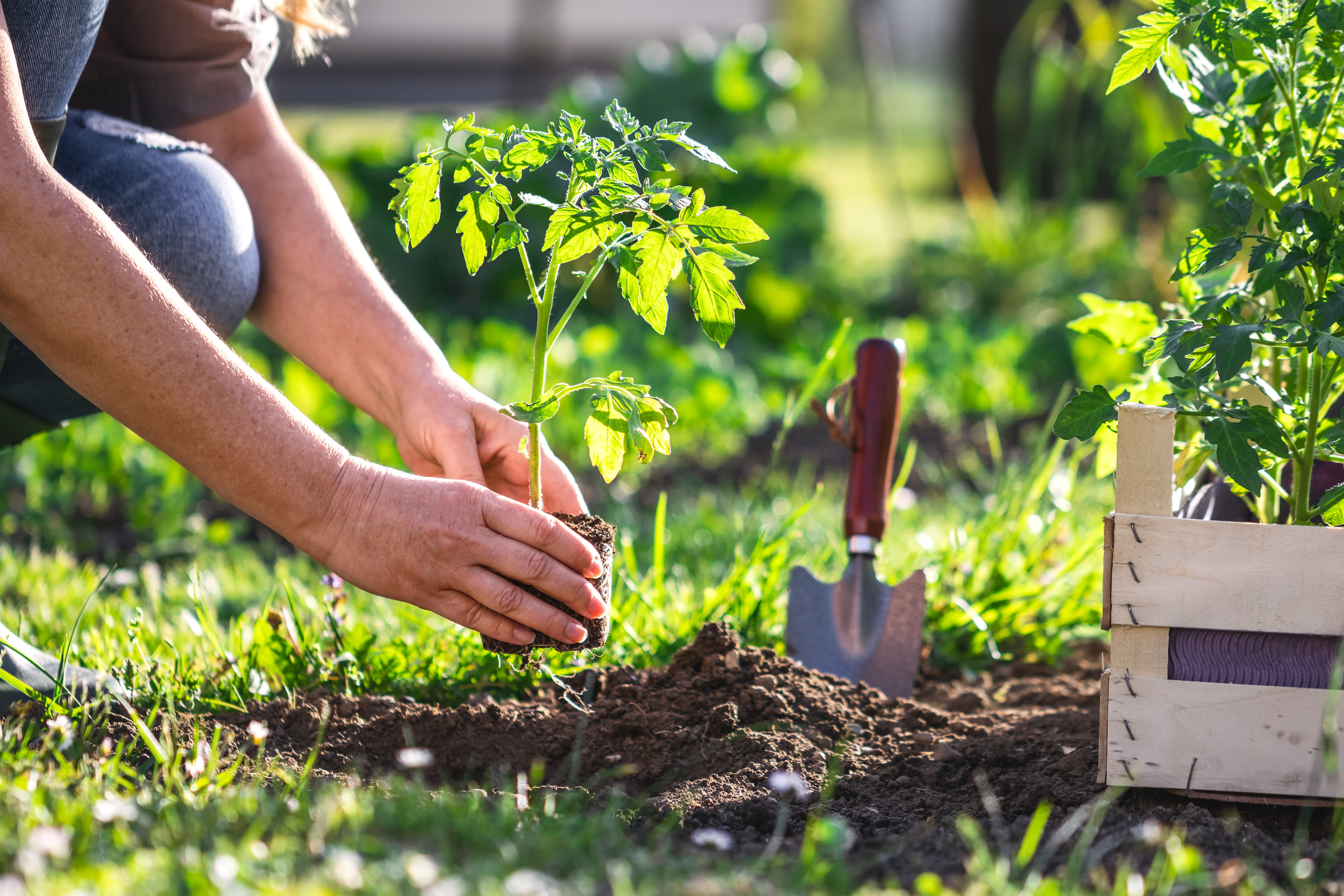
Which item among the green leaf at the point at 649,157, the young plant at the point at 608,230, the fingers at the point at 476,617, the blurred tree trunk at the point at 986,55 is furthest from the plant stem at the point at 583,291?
the blurred tree trunk at the point at 986,55

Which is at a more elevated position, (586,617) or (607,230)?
(607,230)

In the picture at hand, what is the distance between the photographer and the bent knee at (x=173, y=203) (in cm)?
184

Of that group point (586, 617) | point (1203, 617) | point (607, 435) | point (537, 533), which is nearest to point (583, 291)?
point (607, 435)

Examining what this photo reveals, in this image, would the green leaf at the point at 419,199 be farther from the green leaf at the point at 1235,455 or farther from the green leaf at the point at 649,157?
the green leaf at the point at 1235,455

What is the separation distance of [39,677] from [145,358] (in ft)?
2.10

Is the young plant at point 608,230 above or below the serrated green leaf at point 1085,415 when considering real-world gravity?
above

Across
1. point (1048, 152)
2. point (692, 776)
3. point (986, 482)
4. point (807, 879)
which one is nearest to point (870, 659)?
point (692, 776)

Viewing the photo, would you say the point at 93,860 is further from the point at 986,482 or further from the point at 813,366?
the point at 813,366

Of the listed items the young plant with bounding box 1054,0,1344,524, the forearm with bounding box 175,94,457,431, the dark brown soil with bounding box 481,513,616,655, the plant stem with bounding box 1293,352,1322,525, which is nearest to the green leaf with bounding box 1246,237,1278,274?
the young plant with bounding box 1054,0,1344,524

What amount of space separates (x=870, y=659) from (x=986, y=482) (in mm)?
1294

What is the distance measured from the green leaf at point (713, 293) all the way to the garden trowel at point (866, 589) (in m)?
0.74

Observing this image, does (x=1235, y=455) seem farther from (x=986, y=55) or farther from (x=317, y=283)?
(x=986, y=55)

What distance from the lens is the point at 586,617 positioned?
1486 mm

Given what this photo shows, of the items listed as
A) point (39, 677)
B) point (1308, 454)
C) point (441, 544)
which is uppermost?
point (1308, 454)
